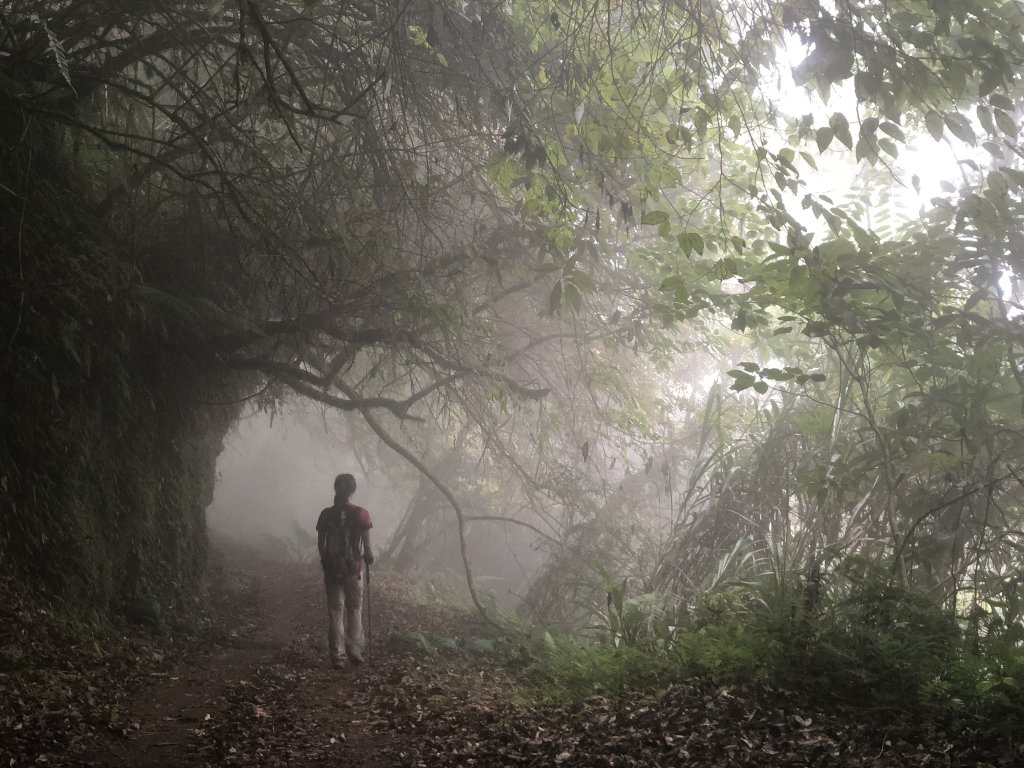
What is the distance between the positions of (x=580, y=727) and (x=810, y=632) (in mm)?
1480

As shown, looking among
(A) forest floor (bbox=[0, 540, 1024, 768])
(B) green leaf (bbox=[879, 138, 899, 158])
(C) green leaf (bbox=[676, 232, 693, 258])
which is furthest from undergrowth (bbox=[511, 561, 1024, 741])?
(B) green leaf (bbox=[879, 138, 899, 158])

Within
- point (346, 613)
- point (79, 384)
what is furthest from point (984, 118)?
point (79, 384)

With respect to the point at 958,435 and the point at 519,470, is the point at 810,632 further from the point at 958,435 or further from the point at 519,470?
the point at 519,470

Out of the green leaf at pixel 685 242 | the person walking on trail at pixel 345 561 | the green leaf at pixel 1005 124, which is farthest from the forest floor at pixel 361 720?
the green leaf at pixel 1005 124

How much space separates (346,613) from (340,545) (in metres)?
0.70

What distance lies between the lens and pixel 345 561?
8008 mm

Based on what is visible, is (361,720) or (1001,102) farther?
(361,720)

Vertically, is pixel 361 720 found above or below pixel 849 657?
below

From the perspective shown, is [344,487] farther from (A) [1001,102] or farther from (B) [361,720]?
(A) [1001,102]

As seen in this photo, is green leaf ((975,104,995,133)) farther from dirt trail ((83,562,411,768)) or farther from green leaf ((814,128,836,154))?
dirt trail ((83,562,411,768))

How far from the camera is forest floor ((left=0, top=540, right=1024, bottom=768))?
3914 mm

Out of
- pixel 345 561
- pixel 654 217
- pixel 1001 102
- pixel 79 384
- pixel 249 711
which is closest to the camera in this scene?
pixel 1001 102

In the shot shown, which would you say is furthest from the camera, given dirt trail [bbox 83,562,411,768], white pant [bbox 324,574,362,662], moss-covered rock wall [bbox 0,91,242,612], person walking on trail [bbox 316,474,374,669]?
person walking on trail [bbox 316,474,374,669]

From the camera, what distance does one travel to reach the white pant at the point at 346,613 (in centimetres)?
783
